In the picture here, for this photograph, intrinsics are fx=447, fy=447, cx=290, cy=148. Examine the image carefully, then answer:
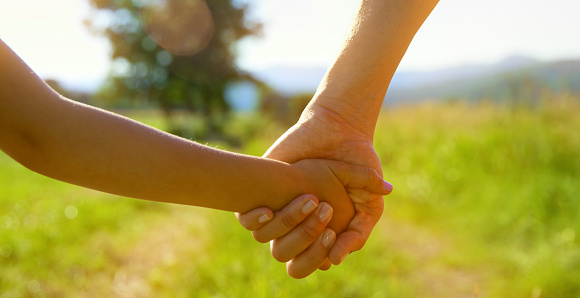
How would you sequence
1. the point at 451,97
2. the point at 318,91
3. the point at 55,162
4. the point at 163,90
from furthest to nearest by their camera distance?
the point at 163,90, the point at 451,97, the point at 318,91, the point at 55,162

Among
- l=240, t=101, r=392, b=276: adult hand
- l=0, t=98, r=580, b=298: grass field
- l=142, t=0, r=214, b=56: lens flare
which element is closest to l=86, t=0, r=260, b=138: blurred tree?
l=142, t=0, r=214, b=56: lens flare

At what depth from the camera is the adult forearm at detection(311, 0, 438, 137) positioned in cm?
170

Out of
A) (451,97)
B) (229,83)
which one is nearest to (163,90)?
(229,83)

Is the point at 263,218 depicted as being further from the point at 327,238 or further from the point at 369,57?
the point at 369,57

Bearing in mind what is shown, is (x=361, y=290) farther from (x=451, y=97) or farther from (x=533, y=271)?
(x=451, y=97)

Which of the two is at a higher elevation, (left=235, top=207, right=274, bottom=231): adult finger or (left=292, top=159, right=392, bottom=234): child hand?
(left=292, top=159, right=392, bottom=234): child hand

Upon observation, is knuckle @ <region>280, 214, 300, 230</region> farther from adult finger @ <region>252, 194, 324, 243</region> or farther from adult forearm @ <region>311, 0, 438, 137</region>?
adult forearm @ <region>311, 0, 438, 137</region>

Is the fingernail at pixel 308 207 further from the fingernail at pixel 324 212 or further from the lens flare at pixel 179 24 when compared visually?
the lens flare at pixel 179 24

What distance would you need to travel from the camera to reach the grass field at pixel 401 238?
9.12 feet

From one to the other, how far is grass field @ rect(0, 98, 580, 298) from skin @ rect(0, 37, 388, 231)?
951 mm

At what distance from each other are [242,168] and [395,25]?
2.64 feet

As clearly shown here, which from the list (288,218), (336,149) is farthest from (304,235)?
(336,149)

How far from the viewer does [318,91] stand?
1911 mm

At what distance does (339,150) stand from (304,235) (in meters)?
0.40
